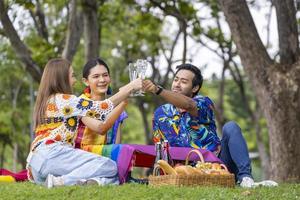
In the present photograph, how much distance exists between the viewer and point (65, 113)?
7.34 m

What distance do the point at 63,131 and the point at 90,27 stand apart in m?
7.38

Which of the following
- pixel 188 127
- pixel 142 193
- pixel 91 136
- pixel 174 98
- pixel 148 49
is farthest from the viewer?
pixel 148 49

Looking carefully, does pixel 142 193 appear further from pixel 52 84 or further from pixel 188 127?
pixel 52 84

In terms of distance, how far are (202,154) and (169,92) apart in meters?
0.74

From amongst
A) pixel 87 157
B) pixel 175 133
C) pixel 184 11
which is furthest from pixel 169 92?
pixel 184 11

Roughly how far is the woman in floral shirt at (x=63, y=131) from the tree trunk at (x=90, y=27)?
698 centimetres

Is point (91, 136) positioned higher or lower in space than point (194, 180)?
higher

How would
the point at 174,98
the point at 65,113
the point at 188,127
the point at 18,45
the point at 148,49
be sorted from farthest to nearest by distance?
1. the point at 148,49
2. the point at 18,45
3. the point at 188,127
4. the point at 174,98
5. the point at 65,113

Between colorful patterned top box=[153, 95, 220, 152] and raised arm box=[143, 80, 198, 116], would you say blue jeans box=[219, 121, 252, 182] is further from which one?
raised arm box=[143, 80, 198, 116]

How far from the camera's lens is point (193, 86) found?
8.03m

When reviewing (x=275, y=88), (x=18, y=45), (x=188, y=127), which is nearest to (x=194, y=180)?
(x=188, y=127)

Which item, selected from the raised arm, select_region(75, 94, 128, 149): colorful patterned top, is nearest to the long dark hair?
select_region(75, 94, 128, 149): colorful patterned top

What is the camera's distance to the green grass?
6.21 m

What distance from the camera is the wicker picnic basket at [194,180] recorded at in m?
6.57
